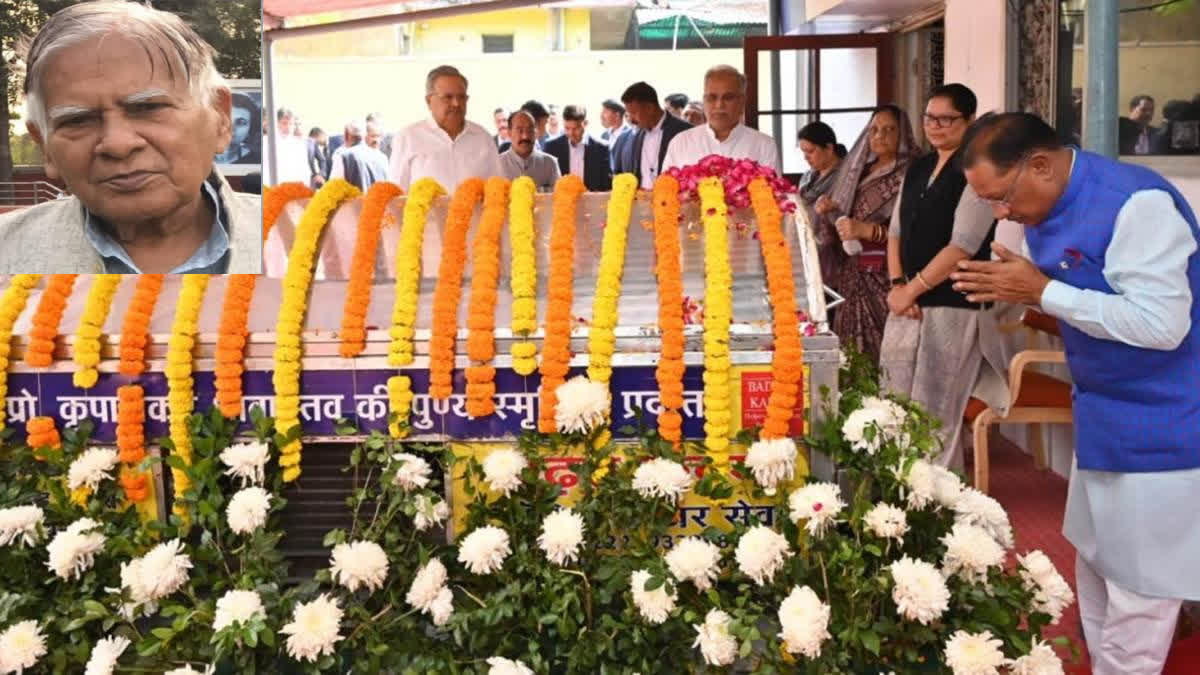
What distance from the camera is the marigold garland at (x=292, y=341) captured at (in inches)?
114

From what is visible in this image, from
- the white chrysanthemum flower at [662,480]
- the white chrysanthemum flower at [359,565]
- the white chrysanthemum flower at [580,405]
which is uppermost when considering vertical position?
the white chrysanthemum flower at [580,405]

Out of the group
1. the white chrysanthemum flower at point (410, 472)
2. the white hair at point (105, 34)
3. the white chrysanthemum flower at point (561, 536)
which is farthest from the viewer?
the white chrysanthemum flower at point (410, 472)

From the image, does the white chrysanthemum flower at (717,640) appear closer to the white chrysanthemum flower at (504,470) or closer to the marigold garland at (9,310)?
the white chrysanthemum flower at (504,470)

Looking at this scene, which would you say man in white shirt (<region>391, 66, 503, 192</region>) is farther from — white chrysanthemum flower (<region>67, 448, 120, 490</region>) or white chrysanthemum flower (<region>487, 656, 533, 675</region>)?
white chrysanthemum flower (<region>487, 656, 533, 675</region>)

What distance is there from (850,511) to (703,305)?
23.1 inches

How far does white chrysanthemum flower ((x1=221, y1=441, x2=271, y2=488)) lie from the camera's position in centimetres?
278

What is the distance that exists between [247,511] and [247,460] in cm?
13

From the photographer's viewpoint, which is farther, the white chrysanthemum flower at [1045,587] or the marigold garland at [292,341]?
the marigold garland at [292,341]

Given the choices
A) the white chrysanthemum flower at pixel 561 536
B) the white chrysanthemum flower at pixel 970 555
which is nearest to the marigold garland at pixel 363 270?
the white chrysanthemum flower at pixel 561 536

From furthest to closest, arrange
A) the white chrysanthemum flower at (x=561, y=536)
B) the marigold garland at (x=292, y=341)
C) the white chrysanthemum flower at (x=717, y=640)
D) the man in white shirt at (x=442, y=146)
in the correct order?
the man in white shirt at (x=442, y=146) < the marigold garland at (x=292, y=341) < the white chrysanthemum flower at (x=561, y=536) < the white chrysanthemum flower at (x=717, y=640)

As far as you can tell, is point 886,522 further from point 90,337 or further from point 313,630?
point 90,337

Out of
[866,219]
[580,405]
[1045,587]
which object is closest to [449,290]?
[580,405]

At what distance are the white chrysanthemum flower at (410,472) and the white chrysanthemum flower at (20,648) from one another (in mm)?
827

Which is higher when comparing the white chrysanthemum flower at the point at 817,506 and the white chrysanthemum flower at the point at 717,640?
the white chrysanthemum flower at the point at 817,506
